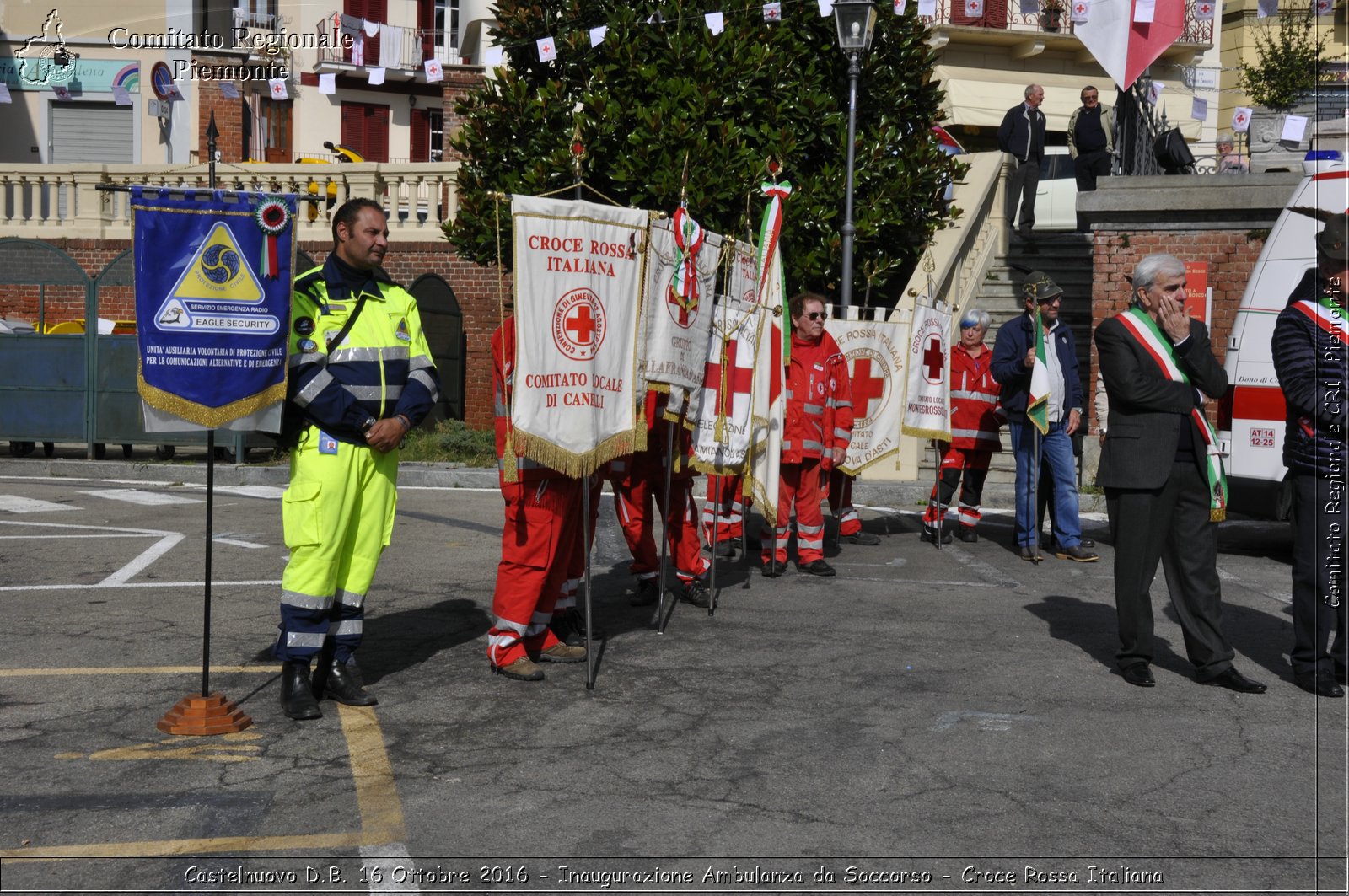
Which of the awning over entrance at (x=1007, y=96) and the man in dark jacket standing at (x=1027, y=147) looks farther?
the awning over entrance at (x=1007, y=96)

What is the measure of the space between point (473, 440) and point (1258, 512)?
411 inches

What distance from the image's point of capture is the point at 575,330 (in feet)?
Result: 22.5

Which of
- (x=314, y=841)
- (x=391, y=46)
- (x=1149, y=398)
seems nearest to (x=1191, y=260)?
(x=1149, y=398)

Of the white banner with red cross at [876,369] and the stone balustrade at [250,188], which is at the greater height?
the stone balustrade at [250,188]

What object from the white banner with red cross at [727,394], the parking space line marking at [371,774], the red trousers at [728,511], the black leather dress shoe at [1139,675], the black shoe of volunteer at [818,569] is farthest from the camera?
the red trousers at [728,511]

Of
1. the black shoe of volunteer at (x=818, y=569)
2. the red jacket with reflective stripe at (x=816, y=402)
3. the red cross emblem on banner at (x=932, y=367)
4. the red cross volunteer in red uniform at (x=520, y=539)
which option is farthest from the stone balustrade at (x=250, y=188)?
the red cross volunteer in red uniform at (x=520, y=539)

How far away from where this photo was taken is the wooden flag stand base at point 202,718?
5.83 metres

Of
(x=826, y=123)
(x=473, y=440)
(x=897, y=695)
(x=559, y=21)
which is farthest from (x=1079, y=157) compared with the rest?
(x=897, y=695)

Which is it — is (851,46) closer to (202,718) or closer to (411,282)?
(411,282)

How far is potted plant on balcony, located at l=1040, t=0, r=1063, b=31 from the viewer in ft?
113

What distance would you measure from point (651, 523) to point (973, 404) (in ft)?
14.5

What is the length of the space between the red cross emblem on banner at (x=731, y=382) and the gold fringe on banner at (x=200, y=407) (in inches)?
135

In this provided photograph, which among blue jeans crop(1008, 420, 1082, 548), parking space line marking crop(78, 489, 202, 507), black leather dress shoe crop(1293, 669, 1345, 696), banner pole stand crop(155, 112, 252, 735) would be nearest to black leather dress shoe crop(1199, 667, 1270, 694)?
black leather dress shoe crop(1293, 669, 1345, 696)

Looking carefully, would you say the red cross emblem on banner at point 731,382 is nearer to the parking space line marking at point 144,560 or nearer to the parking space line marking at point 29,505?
the parking space line marking at point 144,560
